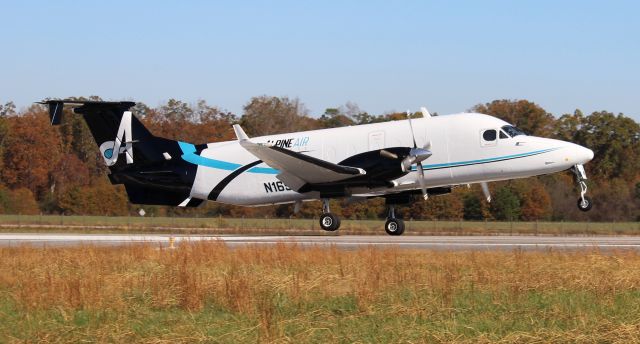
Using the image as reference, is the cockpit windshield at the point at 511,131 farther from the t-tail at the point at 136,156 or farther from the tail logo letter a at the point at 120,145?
the tail logo letter a at the point at 120,145

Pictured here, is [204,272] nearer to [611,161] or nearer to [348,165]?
[348,165]

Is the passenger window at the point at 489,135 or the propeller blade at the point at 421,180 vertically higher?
the passenger window at the point at 489,135

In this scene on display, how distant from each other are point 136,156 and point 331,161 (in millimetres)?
8291

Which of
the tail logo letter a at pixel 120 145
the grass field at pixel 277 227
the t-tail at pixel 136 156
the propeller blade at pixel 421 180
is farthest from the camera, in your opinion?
the grass field at pixel 277 227

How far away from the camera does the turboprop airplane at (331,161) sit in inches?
1240

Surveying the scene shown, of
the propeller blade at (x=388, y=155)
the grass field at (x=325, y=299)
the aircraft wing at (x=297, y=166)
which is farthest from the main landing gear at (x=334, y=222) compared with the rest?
the grass field at (x=325, y=299)

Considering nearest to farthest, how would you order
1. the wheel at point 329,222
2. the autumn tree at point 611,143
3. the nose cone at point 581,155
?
the nose cone at point 581,155
the wheel at point 329,222
the autumn tree at point 611,143

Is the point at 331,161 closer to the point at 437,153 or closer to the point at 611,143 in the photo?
the point at 437,153

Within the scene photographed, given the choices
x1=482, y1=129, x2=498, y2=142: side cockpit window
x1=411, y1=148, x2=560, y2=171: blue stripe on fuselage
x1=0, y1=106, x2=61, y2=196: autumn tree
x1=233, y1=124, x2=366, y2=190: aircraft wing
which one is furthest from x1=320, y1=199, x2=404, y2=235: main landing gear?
x1=0, y1=106, x2=61, y2=196: autumn tree

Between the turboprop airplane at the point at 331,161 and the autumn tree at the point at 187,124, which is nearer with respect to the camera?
the turboprop airplane at the point at 331,161

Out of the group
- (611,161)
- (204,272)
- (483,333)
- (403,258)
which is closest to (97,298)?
(204,272)

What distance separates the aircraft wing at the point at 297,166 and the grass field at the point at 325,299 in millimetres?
11255

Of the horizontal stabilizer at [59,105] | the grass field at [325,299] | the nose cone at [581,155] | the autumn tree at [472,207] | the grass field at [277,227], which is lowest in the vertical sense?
the grass field at [325,299]

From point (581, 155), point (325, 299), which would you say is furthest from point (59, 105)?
point (325, 299)
